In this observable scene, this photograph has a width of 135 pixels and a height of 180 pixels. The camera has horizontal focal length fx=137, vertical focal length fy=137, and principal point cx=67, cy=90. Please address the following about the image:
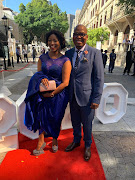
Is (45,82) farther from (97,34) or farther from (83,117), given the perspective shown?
(97,34)

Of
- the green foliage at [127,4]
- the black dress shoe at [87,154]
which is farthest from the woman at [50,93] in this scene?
the green foliage at [127,4]

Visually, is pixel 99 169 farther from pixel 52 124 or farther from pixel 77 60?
pixel 77 60

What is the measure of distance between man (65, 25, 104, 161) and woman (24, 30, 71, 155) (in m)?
0.12

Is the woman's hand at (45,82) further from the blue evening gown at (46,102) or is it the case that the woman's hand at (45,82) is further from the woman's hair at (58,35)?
the woman's hair at (58,35)

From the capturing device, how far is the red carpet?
1896 mm

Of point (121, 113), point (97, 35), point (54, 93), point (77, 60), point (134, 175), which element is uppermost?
point (97, 35)

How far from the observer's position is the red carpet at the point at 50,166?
190 centimetres

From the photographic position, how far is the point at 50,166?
206 centimetres

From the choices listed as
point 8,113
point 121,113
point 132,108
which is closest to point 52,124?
point 8,113

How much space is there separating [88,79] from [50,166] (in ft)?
4.65

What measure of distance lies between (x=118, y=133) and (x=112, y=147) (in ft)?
1.80

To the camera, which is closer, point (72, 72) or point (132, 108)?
point (72, 72)

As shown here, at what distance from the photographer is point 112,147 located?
2535mm

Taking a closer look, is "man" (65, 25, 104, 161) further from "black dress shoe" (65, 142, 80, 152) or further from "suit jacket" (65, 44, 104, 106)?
"black dress shoe" (65, 142, 80, 152)
